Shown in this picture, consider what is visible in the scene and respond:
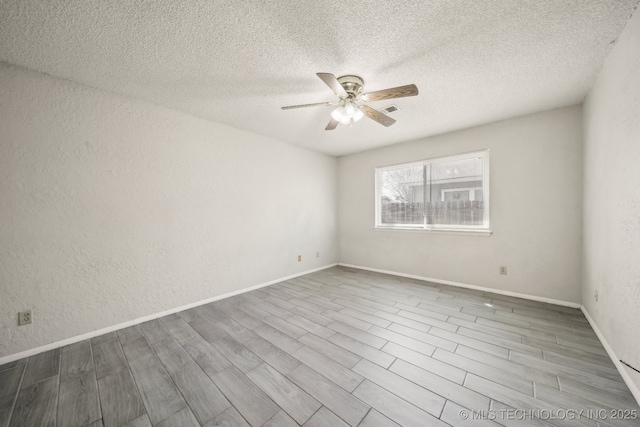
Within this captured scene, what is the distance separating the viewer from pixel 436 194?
3.82 m

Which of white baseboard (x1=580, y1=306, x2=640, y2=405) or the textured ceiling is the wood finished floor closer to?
white baseboard (x1=580, y1=306, x2=640, y2=405)

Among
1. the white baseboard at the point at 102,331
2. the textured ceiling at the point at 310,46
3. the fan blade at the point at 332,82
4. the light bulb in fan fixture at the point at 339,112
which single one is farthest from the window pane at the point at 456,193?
the white baseboard at the point at 102,331

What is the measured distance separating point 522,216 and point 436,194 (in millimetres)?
1135

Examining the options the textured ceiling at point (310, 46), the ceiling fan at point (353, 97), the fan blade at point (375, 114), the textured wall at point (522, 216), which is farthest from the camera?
the textured wall at point (522, 216)

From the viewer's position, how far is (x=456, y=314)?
2.55 meters

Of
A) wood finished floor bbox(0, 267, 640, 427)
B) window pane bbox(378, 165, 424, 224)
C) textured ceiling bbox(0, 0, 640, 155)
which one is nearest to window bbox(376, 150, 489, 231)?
window pane bbox(378, 165, 424, 224)

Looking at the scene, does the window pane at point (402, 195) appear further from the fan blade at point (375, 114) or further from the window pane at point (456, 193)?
the fan blade at point (375, 114)

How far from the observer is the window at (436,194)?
11.2 ft

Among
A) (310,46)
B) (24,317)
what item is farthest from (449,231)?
(24,317)

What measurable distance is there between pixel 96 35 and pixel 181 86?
0.69 m

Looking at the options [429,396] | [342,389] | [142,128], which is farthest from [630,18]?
[142,128]

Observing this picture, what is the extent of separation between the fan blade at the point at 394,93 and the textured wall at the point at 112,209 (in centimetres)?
214

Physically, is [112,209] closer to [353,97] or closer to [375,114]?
[353,97]

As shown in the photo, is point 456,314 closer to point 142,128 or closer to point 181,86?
point 181,86
